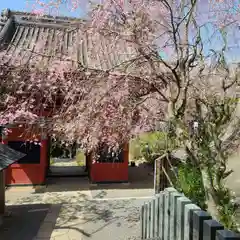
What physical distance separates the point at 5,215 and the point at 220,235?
6169 millimetres

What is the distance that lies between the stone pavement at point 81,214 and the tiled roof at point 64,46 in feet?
11.4

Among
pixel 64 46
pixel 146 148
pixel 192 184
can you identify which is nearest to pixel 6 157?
pixel 64 46

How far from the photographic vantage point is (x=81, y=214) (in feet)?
23.9

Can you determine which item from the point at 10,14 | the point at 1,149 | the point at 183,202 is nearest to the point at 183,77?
the point at 183,202

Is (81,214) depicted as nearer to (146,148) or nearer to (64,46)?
(64,46)

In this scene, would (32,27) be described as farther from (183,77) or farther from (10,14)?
(183,77)

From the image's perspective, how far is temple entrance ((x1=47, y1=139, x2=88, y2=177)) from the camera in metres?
12.1

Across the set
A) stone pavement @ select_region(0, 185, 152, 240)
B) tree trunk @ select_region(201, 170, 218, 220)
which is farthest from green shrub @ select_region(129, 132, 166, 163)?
tree trunk @ select_region(201, 170, 218, 220)

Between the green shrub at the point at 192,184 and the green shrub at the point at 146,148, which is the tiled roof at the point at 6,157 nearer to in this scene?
the green shrub at the point at 192,184

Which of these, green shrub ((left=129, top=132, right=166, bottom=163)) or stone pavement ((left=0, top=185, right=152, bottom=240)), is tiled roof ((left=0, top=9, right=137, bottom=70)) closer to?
stone pavement ((left=0, top=185, right=152, bottom=240))

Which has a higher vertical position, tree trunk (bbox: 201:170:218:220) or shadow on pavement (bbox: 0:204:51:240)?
tree trunk (bbox: 201:170:218:220)

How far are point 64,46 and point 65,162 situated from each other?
38.8 feet

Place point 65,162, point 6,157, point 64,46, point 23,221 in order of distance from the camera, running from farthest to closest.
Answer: point 65,162 < point 64,46 < point 23,221 < point 6,157

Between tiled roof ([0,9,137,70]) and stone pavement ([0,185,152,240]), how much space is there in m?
3.48
